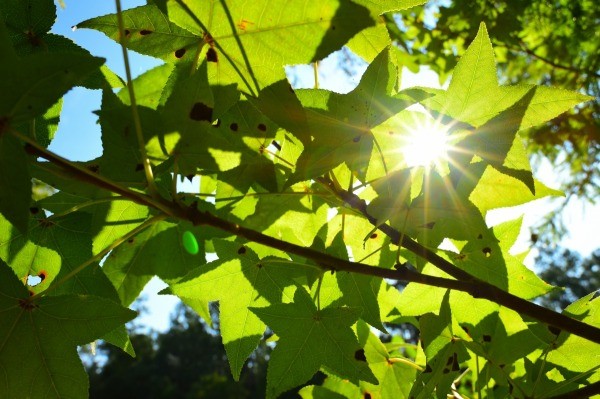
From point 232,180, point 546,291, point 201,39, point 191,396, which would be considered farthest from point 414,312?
point 191,396

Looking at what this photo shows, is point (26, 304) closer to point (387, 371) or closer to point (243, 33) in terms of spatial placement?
point (243, 33)

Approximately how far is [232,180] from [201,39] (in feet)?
0.66

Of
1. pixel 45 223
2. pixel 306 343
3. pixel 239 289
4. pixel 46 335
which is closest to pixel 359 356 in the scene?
pixel 306 343

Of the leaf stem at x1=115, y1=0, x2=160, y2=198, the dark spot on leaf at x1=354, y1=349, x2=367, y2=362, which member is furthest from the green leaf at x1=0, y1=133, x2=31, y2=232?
the dark spot on leaf at x1=354, y1=349, x2=367, y2=362

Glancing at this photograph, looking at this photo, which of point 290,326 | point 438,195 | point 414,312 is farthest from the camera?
point 414,312

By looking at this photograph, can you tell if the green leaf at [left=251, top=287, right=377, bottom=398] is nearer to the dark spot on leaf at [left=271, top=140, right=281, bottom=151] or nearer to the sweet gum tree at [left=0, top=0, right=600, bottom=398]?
the sweet gum tree at [left=0, top=0, right=600, bottom=398]

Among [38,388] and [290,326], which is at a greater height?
[290,326]

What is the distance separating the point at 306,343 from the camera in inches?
32.0

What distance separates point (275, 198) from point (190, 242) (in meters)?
0.20

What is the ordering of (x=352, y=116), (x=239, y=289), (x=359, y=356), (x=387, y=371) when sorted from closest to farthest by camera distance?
(x=352, y=116), (x=359, y=356), (x=239, y=289), (x=387, y=371)

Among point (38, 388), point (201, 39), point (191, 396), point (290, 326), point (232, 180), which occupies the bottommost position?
point (38, 388)

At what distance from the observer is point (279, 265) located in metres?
0.83

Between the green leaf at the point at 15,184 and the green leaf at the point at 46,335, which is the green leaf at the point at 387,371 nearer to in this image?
the green leaf at the point at 46,335

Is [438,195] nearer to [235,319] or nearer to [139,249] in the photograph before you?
[235,319]
